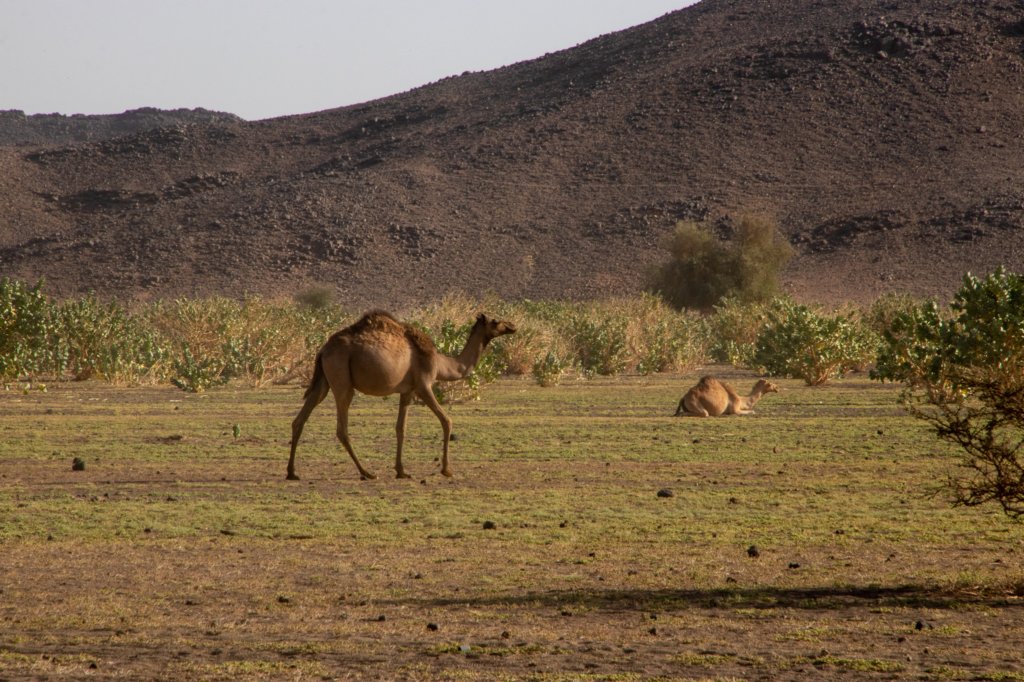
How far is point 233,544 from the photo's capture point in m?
11.1

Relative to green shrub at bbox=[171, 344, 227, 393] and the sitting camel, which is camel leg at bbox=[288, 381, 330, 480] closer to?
the sitting camel

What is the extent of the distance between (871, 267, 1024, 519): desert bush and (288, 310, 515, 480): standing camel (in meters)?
4.89

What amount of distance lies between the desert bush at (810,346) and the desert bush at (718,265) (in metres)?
34.6

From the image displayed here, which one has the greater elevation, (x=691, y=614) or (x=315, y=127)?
(x=315, y=127)

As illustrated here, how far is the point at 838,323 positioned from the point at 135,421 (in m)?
15.1

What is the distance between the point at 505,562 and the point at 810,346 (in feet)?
75.3

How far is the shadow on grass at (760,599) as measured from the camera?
8641mm

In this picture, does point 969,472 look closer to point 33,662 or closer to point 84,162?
point 33,662

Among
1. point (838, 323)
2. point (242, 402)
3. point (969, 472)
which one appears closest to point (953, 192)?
point (838, 323)

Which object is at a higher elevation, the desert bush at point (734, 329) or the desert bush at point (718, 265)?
the desert bush at point (718, 265)

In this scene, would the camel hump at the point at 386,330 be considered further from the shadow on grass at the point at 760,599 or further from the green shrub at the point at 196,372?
the green shrub at the point at 196,372

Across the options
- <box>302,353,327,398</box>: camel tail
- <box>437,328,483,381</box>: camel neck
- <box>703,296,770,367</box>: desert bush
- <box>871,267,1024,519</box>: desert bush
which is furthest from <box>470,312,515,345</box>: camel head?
<box>703,296,770,367</box>: desert bush

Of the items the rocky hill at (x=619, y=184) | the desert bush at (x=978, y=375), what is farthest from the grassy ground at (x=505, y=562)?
the rocky hill at (x=619, y=184)

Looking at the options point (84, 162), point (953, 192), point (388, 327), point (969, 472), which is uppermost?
point (84, 162)
